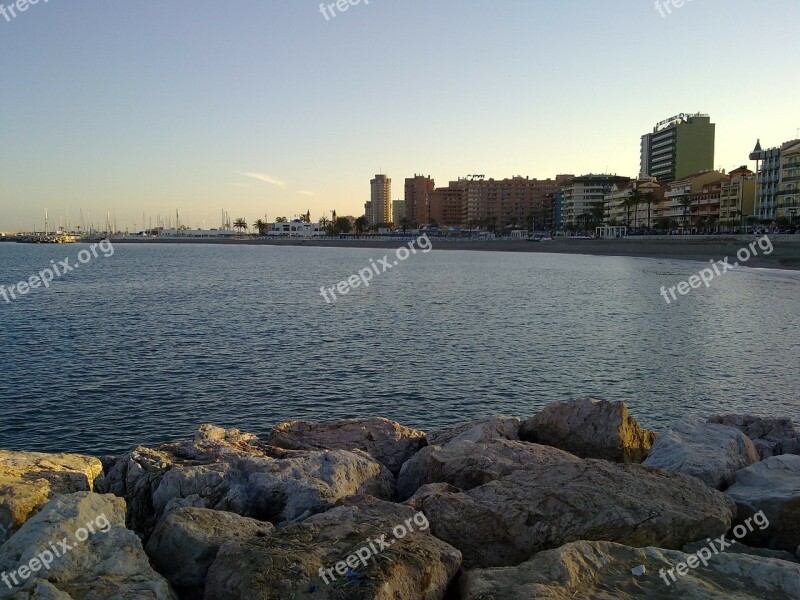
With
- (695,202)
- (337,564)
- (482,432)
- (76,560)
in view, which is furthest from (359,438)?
(695,202)

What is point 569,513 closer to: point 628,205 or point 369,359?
point 369,359

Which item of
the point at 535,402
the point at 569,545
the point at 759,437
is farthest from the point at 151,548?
the point at 535,402

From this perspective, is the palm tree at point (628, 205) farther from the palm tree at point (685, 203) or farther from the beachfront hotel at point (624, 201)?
the palm tree at point (685, 203)

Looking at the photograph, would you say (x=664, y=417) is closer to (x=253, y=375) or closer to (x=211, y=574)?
(x=253, y=375)

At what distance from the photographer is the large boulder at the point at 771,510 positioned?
8.70 meters

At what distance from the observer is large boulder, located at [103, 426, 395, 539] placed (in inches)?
374

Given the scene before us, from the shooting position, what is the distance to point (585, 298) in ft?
174

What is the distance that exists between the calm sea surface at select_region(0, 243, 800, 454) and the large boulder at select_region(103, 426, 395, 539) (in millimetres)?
6299

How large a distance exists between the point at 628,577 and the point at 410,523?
2.56 metres

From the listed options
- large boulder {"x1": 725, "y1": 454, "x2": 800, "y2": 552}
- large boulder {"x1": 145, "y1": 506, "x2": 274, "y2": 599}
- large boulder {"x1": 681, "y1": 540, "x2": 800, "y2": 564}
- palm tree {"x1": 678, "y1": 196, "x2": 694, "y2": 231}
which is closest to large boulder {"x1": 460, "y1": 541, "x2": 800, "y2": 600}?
large boulder {"x1": 681, "y1": 540, "x2": 800, "y2": 564}

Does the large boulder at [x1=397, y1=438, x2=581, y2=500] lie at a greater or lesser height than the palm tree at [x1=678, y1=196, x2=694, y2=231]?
lesser

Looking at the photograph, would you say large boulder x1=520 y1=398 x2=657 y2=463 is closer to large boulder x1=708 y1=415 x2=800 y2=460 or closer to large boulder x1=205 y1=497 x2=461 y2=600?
large boulder x1=708 y1=415 x2=800 y2=460

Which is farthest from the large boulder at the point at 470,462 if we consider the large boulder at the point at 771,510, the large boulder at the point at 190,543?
the large boulder at the point at 190,543

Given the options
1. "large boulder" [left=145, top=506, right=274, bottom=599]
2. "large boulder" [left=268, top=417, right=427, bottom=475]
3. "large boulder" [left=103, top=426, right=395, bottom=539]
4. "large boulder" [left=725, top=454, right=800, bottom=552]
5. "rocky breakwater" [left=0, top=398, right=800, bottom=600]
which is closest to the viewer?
"rocky breakwater" [left=0, top=398, right=800, bottom=600]
